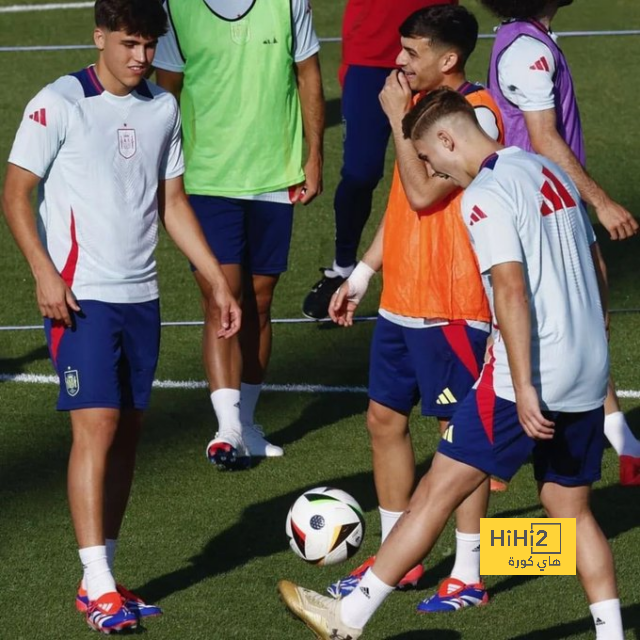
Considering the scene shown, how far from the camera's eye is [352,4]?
10.3 meters

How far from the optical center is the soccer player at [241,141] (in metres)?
7.57

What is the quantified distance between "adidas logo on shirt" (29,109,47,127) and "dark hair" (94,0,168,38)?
0.40 metres

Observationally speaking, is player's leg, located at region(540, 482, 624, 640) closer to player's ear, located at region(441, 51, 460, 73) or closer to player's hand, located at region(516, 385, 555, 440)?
player's hand, located at region(516, 385, 555, 440)

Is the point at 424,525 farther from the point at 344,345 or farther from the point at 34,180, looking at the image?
the point at 344,345

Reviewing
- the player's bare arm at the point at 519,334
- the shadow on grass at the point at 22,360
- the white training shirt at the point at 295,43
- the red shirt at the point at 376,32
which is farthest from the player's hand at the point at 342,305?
the red shirt at the point at 376,32

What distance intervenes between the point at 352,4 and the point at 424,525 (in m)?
5.86

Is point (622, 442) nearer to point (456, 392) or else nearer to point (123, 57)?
point (456, 392)

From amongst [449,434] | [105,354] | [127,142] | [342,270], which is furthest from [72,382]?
[342,270]

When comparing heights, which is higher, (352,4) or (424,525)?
(352,4)

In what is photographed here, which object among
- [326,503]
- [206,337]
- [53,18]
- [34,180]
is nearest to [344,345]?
[206,337]

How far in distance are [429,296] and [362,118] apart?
444 cm

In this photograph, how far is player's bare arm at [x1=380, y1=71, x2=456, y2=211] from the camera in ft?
18.8

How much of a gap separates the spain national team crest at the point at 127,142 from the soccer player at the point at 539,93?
5.60 ft

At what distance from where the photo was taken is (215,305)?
762 cm
